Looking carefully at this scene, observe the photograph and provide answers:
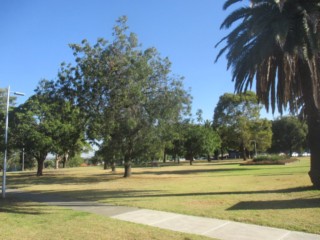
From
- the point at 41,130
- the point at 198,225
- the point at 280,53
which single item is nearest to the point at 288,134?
the point at 41,130

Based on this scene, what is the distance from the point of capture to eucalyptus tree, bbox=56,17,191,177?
25.4 m

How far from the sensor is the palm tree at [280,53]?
14727mm

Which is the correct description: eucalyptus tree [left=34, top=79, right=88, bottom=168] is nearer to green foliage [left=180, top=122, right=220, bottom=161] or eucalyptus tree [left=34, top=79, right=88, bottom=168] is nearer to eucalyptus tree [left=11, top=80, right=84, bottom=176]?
eucalyptus tree [left=11, top=80, right=84, bottom=176]

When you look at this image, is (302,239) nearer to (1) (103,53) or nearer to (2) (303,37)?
(2) (303,37)

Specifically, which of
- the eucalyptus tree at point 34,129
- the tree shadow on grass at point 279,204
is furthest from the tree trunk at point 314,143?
the eucalyptus tree at point 34,129

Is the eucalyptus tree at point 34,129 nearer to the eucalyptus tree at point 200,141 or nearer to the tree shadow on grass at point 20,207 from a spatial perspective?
the tree shadow on grass at point 20,207

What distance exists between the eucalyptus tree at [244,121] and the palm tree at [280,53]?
4851 cm

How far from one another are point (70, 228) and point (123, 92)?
16560 mm

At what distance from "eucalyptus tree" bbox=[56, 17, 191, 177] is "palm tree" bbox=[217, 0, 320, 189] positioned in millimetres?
9069

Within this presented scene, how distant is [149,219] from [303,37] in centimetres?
1007

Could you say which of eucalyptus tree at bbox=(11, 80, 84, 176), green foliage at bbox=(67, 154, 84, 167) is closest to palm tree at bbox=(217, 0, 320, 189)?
eucalyptus tree at bbox=(11, 80, 84, 176)

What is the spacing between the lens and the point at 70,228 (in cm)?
923

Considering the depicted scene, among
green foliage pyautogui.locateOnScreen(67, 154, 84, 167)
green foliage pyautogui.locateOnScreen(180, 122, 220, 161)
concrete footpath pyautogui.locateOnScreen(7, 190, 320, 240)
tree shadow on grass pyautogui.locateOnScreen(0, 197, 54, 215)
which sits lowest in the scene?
concrete footpath pyautogui.locateOnScreen(7, 190, 320, 240)

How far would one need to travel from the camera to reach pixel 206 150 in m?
65.7
